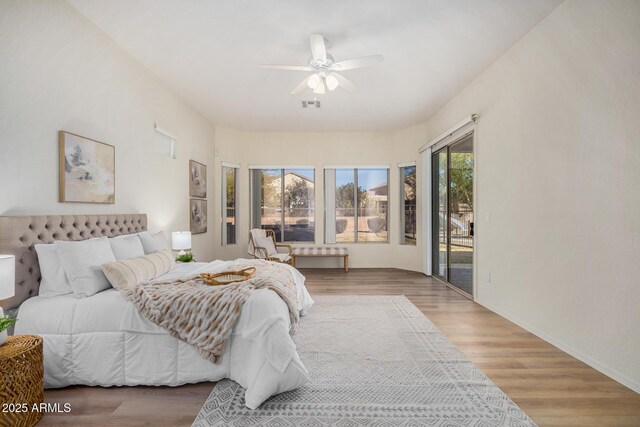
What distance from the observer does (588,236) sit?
2490 millimetres

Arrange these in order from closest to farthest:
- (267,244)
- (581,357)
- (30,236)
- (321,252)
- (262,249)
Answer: (30,236), (581,357), (262,249), (267,244), (321,252)

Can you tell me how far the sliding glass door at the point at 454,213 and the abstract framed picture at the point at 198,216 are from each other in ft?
14.0

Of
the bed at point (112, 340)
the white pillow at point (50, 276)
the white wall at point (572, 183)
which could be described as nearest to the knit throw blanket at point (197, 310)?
the bed at point (112, 340)

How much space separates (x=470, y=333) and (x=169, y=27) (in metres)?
4.16

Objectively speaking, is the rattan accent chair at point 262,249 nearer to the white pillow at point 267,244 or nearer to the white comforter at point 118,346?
the white pillow at point 267,244

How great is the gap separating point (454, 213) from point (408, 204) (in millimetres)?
1643

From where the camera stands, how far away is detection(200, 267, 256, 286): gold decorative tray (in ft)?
8.36

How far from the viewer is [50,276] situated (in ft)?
7.66

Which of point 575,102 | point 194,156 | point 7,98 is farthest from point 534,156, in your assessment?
point 194,156

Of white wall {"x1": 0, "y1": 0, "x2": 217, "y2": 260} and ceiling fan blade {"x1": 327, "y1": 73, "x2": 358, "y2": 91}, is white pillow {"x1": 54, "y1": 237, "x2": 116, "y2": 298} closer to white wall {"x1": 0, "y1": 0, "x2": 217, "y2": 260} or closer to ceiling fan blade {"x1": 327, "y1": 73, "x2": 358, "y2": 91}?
white wall {"x1": 0, "y1": 0, "x2": 217, "y2": 260}

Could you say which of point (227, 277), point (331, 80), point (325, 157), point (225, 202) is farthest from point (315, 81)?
point (225, 202)

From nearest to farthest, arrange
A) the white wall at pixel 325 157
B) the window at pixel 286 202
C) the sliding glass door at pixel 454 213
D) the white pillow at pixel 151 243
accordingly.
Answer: the white pillow at pixel 151 243 < the sliding glass door at pixel 454 213 < the white wall at pixel 325 157 < the window at pixel 286 202

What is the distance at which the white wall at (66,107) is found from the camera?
88.0 inches

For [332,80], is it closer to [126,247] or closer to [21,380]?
[126,247]
